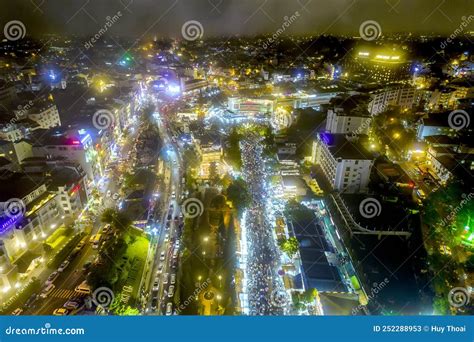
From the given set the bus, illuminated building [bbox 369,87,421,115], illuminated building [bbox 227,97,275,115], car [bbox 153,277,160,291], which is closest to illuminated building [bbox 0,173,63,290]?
the bus

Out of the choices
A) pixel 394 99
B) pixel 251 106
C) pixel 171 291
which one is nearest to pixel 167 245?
pixel 171 291

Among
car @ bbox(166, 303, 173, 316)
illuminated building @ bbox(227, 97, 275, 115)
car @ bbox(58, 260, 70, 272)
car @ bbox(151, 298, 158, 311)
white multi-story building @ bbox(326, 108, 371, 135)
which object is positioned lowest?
car @ bbox(166, 303, 173, 316)

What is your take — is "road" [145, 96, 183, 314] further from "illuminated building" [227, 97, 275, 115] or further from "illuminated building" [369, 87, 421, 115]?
"illuminated building" [369, 87, 421, 115]

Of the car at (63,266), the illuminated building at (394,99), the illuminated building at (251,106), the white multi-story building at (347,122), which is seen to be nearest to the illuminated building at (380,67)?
the illuminated building at (394,99)

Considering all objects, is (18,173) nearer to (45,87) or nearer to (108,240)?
(108,240)

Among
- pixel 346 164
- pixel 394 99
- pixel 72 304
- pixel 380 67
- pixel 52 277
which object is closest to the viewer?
pixel 72 304

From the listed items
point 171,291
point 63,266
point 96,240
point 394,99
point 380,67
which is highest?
point 380,67

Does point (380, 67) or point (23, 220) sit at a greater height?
point (380, 67)

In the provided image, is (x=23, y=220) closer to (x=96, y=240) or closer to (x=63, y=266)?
(x=63, y=266)
